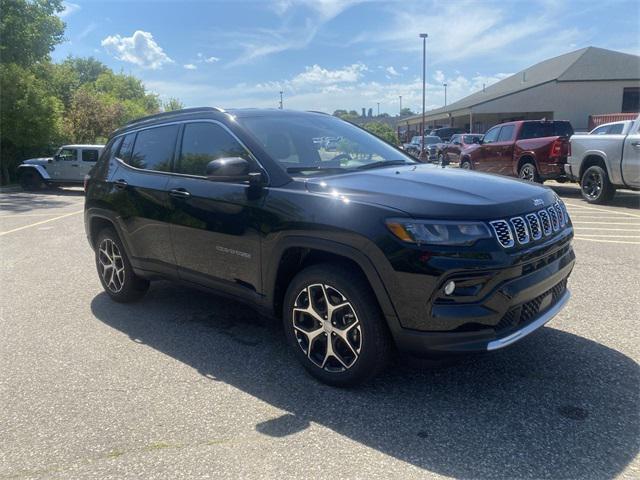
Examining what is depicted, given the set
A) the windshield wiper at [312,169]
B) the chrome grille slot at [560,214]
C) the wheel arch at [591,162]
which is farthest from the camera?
the wheel arch at [591,162]

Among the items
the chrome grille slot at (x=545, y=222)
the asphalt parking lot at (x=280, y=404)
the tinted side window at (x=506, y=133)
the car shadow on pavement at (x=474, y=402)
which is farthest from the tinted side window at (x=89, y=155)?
the chrome grille slot at (x=545, y=222)

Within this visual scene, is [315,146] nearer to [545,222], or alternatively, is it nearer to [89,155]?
[545,222]

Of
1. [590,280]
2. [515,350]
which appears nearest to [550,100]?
[590,280]

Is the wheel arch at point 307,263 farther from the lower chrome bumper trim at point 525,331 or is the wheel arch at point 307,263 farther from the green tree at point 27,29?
the green tree at point 27,29

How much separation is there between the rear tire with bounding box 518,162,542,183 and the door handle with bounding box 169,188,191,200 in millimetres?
11166

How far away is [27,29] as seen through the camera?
24.5m

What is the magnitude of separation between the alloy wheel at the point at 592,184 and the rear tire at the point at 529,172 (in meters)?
1.54

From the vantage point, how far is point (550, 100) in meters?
34.7

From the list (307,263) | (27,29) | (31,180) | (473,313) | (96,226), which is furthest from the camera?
(27,29)

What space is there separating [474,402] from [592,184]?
1019 cm

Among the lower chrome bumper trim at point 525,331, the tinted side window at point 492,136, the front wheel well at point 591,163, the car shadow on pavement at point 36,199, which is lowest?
the car shadow on pavement at point 36,199

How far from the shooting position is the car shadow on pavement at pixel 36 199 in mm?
15297

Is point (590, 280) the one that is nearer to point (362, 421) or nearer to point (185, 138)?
point (362, 421)

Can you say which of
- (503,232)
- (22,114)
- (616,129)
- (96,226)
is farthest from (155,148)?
(22,114)
